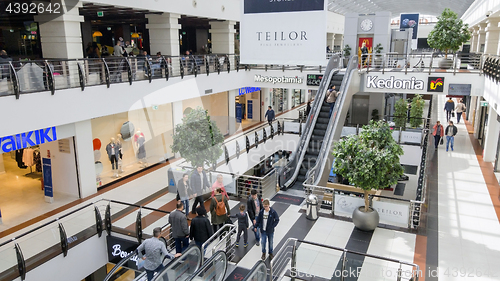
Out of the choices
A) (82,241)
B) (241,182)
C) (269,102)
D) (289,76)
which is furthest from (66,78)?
(269,102)

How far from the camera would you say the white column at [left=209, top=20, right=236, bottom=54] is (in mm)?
21578

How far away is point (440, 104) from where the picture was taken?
3538 centimetres

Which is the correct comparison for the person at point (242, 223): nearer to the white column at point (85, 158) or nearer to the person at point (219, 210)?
the person at point (219, 210)

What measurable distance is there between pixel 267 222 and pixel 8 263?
17.0ft

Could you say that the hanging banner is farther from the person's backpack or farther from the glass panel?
the glass panel

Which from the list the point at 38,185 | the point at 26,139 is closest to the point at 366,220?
the point at 26,139

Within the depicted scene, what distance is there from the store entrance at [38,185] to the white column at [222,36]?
37.2ft

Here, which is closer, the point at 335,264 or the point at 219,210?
the point at 335,264

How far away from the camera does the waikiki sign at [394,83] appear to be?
666 inches

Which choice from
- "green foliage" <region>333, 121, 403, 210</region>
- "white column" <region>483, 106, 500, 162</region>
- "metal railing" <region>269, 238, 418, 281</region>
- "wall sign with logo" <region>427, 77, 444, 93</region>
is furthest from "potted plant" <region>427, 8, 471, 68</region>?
"metal railing" <region>269, 238, 418, 281</region>

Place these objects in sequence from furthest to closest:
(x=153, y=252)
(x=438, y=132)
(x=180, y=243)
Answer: (x=438, y=132)
(x=180, y=243)
(x=153, y=252)

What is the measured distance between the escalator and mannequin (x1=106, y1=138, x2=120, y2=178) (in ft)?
21.2

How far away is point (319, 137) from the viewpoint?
46.1 ft

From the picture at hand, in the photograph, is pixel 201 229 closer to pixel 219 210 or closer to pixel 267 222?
pixel 219 210
